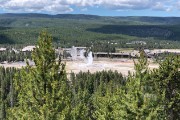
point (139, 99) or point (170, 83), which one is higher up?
point (170, 83)

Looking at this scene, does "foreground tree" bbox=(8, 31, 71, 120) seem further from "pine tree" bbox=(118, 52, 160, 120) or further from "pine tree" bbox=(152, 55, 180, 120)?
"pine tree" bbox=(152, 55, 180, 120)

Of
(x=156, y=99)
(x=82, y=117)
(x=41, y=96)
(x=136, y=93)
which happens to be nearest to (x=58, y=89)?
(x=41, y=96)

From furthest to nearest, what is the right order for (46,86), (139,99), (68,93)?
1. (139,99)
2. (68,93)
3. (46,86)

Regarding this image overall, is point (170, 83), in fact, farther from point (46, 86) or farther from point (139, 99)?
point (46, 86)

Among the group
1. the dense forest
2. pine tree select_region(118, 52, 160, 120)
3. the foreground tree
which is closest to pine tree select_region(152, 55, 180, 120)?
the dense forest

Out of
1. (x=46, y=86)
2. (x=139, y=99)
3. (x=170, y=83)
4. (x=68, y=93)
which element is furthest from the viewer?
(x=170, y=83)

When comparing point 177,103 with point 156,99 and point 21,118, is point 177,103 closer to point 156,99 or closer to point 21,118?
point 156,99

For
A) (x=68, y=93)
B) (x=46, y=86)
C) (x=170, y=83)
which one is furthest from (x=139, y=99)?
(x=46, y=86)

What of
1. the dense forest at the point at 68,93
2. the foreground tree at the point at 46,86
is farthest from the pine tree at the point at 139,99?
the foreground tree at the point at 46,86

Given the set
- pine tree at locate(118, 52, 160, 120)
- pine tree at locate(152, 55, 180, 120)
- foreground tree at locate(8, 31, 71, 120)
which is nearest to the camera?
foreground tree at locate(8, 31, 71, 120)
